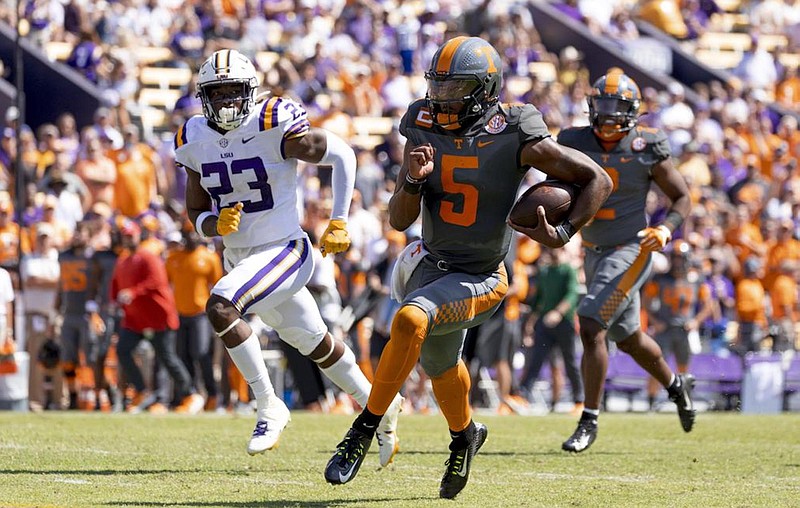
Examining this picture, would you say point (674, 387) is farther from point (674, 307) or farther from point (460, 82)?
point (674, 307)

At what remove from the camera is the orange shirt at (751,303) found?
14.9 meters

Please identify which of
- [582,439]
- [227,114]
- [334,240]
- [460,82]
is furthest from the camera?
[582,439]

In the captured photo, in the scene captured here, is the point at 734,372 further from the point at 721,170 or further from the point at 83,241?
the point at 83,241

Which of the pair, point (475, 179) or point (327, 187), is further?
point (327, 187)

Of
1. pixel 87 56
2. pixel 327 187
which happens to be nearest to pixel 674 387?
pixel 327 187

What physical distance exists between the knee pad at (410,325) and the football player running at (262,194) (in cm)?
127

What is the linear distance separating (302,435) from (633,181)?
8.39 feet

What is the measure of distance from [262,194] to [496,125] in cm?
158

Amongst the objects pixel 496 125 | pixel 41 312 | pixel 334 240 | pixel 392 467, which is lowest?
pixel 41 312

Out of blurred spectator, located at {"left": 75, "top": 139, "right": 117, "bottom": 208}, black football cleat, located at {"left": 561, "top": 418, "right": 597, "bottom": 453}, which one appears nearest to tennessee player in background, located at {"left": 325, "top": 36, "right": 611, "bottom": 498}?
black football cleat, located at {"left": 561, "top": 418, "right": 597, "bottom": 453}

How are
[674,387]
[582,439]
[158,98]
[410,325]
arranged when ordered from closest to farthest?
1. [410,325]
2. [582,439]
3. [674,387]
4. [158,98]

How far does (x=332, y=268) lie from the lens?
42.6 feet

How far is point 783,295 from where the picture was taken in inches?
600

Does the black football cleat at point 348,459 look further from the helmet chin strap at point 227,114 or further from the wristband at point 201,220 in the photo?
the helmet chin strap at point 227,114
